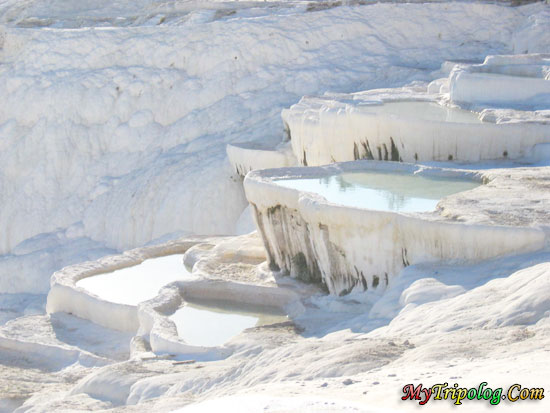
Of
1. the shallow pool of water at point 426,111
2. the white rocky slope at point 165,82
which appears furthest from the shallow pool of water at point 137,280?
the white rocky slope at point 165,82

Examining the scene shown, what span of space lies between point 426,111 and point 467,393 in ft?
29.0

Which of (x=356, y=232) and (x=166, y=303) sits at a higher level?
(x=356, y=232)

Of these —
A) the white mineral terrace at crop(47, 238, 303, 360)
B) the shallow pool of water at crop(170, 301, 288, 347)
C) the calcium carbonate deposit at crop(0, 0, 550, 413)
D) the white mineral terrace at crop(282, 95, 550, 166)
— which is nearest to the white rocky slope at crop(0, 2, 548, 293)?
the calcium carbonate deposit at crop(0, 0, 550, 413)

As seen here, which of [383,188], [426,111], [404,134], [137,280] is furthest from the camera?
[426,111]

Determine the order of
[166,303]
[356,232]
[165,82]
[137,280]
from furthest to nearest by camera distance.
A: 1. [165,82]
2. [137,280]
3. [166,303]
4. [356,232]

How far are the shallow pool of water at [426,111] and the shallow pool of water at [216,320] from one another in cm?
375

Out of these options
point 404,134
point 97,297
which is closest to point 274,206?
point 97,297

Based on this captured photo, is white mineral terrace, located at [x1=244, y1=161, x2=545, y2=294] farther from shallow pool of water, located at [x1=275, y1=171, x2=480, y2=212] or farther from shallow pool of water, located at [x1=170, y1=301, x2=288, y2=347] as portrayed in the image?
shallow pool of water, located at [x1=170, y1=301, x2=288, y2=347]

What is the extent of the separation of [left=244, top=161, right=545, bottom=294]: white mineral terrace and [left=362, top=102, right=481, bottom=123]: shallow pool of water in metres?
2.07

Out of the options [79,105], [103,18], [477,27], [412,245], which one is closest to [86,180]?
[79,105]

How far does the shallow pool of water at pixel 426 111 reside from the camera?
1211 cm

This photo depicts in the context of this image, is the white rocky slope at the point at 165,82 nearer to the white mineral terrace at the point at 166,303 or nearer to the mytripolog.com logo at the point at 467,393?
the white mineral terrace at the point at 166,303

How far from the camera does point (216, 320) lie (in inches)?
354

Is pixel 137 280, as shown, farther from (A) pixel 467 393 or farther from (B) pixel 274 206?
(A) pixel 467 393
